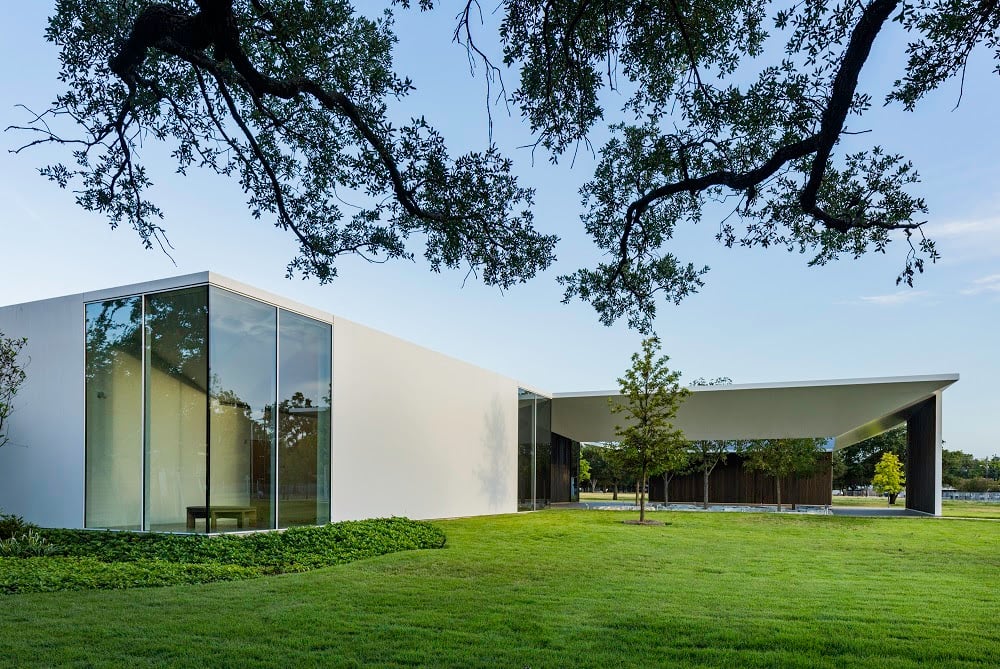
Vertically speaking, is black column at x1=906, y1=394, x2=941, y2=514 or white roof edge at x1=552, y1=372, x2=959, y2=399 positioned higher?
white roof edge at x1=552, y1=372, x2=959, y2=399

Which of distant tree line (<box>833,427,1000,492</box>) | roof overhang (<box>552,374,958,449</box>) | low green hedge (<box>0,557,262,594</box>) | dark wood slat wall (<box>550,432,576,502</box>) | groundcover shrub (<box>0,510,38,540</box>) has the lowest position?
distant tree line (<box>833,427,1000,492</box>)

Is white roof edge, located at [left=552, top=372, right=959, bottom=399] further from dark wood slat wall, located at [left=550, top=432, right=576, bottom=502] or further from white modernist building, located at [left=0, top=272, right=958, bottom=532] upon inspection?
white modernist building, located at [left=0, top=272, right=958, bottom=532]

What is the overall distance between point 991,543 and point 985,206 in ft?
23.4

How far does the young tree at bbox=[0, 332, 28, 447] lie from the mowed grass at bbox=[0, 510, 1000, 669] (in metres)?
7.59

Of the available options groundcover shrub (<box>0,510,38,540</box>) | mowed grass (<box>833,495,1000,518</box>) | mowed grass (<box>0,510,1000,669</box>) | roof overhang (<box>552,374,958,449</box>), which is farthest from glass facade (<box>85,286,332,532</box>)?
mowed grass (<box>833,495,1000,518</box>)

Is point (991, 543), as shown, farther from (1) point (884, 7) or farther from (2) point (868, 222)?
(1) point (884, 7)

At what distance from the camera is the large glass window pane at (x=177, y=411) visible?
11.8 m

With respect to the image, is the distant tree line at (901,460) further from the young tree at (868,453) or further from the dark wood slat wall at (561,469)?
the dark wood slat wall at (561,469)

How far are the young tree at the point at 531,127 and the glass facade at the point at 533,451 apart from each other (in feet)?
63.3

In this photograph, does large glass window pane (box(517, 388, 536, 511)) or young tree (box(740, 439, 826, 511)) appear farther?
young tree (box(740, 439, 826, 511))

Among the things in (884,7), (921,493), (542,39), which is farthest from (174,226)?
(921,493)

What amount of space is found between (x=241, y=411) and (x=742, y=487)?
29155mm

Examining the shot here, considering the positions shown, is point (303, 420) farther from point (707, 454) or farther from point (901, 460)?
point (901, 460)

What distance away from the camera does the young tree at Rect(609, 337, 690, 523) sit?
68.8 ft
